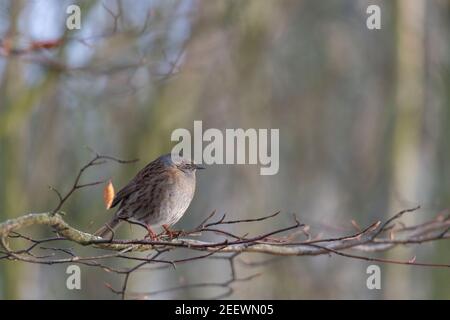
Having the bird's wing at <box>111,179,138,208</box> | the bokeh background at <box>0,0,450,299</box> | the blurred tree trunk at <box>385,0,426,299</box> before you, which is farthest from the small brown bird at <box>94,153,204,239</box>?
the blurred tree trunk at <box>385,0,426,299</box>

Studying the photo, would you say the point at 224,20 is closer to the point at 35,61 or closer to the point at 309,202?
the point at 35,61

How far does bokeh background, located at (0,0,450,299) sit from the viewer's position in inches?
317

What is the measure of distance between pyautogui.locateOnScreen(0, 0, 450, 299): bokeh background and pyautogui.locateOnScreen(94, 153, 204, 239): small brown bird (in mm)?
1572

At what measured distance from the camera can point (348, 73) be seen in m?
12.6

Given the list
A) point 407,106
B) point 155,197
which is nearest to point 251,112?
point 407,106

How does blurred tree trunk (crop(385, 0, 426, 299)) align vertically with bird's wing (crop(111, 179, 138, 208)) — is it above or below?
above

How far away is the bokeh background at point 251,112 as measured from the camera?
8062 millimetres

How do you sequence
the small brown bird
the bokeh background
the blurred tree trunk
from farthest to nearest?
the blurred tree trunk → the bokeh background → the small brown bird

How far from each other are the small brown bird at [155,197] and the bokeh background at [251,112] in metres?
1.57

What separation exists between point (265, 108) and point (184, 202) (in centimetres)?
519

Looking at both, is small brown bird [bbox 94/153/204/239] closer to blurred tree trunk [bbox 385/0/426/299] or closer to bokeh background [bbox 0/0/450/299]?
bokeh background [bbox 0/0/450/299]

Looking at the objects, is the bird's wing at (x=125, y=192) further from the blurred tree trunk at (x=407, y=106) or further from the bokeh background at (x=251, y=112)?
the blurred tree trunk at (x=407, y=106)

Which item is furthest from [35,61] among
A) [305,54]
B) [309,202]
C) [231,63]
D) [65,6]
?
[309,202]

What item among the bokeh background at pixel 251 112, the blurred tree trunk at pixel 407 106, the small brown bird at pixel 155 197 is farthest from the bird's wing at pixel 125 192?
the blurred tree trunk at pixel 407 106
